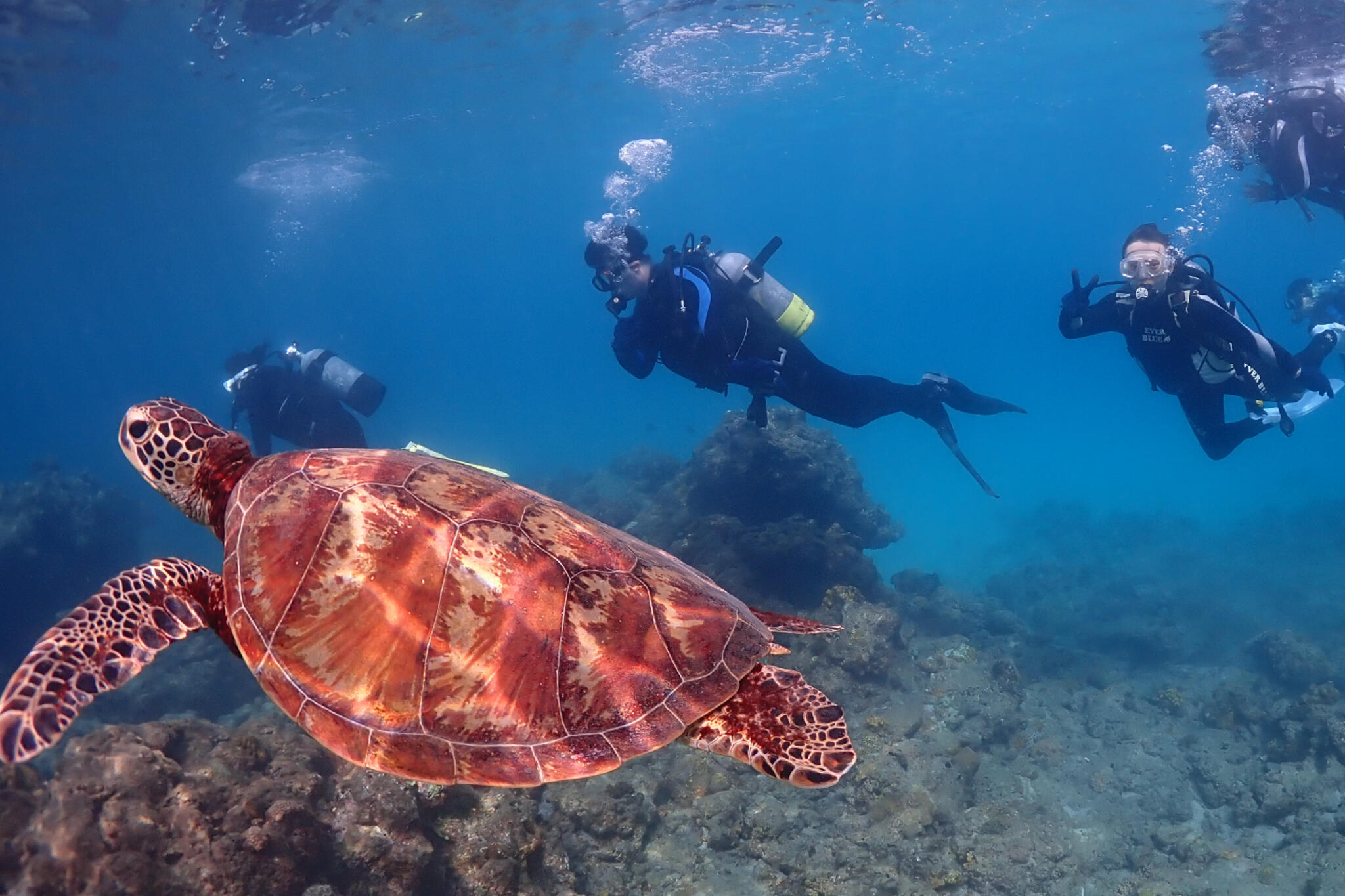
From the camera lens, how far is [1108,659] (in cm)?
1046

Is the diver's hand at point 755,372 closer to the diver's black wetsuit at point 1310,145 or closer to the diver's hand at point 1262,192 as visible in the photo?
the diver's black wetsuit at point 1310,145

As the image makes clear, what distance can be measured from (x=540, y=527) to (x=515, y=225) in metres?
73.1

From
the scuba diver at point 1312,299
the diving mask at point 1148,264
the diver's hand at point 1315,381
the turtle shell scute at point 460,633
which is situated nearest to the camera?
the turtle shell scute at point 460,633

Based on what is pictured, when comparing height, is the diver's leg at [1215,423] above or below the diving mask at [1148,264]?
below

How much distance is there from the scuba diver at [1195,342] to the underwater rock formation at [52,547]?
19.3m

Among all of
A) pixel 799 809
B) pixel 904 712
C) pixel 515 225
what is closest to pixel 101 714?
pixel 799 809

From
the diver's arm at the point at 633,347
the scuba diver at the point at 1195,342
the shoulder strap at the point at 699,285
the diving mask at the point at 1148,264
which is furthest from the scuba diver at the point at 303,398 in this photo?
the diving mask at the point at 1148,264

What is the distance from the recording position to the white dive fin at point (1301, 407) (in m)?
8.41

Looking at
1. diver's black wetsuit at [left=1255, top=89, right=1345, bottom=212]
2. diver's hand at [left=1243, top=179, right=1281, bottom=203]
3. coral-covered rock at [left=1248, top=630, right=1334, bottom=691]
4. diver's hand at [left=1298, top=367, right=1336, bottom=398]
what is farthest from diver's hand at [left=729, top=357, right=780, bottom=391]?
diver's hand at [left=1243, top=179, right=1281, bottom=203]

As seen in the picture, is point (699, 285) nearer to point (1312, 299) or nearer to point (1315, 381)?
point (1315, 381)

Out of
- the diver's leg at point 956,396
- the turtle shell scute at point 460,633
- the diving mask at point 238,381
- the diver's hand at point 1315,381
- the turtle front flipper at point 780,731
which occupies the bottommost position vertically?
the diver's leg at point 956,396

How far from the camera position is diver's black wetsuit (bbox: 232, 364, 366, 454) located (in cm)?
967

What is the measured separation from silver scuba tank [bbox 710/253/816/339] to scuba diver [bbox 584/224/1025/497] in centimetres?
1

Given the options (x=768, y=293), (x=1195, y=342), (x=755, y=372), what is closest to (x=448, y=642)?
(x=755, y=372)
